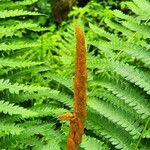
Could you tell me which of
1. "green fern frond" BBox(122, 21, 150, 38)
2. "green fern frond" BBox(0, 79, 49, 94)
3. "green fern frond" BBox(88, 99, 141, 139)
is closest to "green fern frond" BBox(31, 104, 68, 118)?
"green fern frond" BBox(0, 79, 49, 94)

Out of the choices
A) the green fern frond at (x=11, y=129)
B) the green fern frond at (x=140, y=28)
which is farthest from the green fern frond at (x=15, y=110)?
the green fern frond at (x=140, y=28)

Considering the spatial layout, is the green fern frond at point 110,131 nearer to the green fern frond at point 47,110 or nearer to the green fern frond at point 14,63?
the green fern frond at point 47,110

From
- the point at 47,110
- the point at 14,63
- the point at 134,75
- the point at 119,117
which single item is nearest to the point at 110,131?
the point at 119,117

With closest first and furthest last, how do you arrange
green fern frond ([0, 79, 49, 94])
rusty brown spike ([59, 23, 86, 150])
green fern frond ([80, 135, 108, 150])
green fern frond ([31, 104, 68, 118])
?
1. rusty brown spike ([59, 23, 86, 150])
2. green fern frond ([80, 135, 108, 150])
3. green fern frond ([0, 79, 49, 94])
4. green fern frond ([31, 104, 68, 118])

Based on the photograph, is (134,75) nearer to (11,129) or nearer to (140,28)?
(140,28)

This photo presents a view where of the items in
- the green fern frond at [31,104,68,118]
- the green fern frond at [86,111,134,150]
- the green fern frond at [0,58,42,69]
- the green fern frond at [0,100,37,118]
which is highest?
the green fern frond at [0,58,42,69]

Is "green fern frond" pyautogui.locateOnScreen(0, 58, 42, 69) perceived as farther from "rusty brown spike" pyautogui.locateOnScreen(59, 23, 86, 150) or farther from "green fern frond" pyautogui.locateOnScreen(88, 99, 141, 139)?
"rusty brown spike" pyautogui.locateOnScreen(59, 23, 86, 150)

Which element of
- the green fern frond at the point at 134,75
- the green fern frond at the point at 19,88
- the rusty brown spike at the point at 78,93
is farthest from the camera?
the green fern frond at the point at 19,88

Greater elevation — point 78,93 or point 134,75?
point 78,93

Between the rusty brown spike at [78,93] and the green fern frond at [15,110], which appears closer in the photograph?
the rusty brown spike at [78,93]

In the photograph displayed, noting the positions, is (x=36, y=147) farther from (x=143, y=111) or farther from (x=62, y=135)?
(x=143, y=111)
